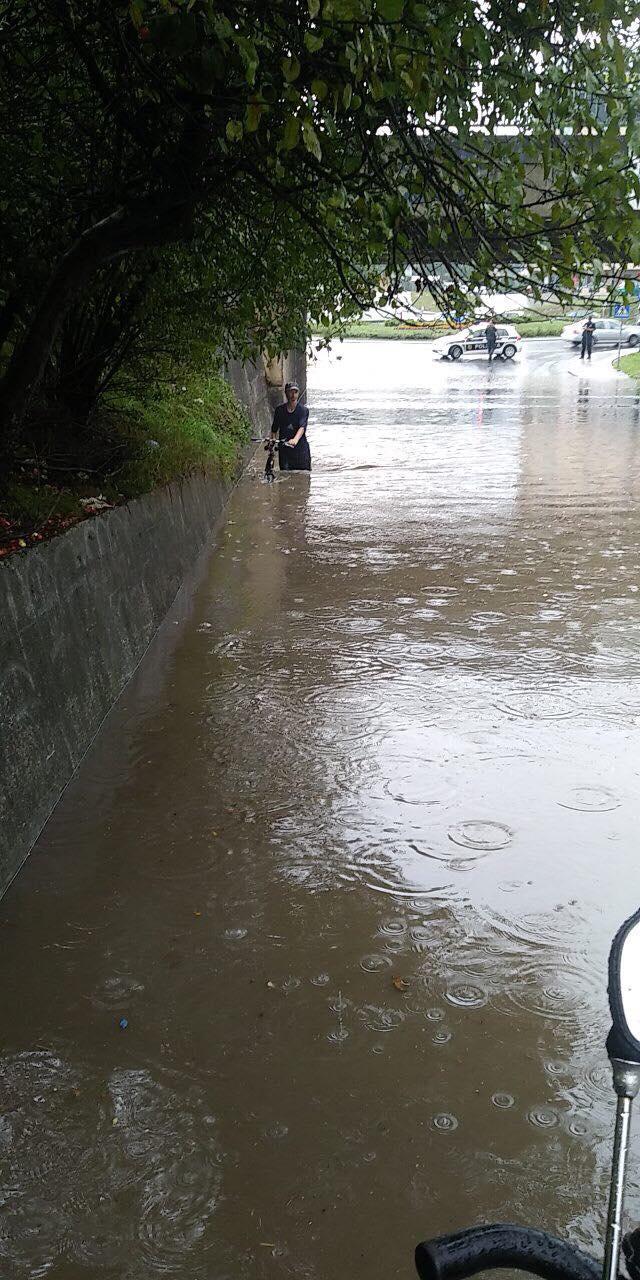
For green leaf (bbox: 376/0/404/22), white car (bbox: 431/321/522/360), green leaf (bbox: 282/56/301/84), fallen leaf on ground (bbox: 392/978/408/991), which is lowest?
fallen leaf on ground (bbox: 392/978/408/991)

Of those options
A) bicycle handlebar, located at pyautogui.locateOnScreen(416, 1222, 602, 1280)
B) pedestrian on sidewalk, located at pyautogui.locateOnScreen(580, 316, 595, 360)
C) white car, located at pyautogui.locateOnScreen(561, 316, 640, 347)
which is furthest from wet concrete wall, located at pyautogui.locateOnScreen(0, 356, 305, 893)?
white car, located at pyautogui.locateOnScreen(561, 316, 640, 347)

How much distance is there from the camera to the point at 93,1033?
3820mm

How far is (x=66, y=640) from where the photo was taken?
6.07 m

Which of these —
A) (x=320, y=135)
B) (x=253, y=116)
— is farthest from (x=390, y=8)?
(x=320, y=135)

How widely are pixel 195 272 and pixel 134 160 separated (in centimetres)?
235

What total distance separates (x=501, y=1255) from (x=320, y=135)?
4.38m

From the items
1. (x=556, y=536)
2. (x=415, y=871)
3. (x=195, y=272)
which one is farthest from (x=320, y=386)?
(x=415, y=871)

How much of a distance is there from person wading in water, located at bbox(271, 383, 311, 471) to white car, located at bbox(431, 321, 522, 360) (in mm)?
33884

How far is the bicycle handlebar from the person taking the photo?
166cm

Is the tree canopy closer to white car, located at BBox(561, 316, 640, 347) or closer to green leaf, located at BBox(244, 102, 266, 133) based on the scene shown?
green leaf, located at BBox(244, 102, 266, 133)

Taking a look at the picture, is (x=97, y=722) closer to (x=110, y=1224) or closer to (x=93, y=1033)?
(x=93, y=1033)

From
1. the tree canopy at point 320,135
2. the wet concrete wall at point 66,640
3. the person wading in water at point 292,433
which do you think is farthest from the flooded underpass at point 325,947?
the person wading in water at point 292,433

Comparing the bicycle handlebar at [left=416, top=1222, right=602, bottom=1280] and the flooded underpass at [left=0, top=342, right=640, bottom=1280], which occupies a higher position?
the bicycle handlebar at [left=416, top=1222, right=602, bottom=1280]

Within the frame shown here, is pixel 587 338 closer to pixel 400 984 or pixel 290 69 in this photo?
pixel 290 69
